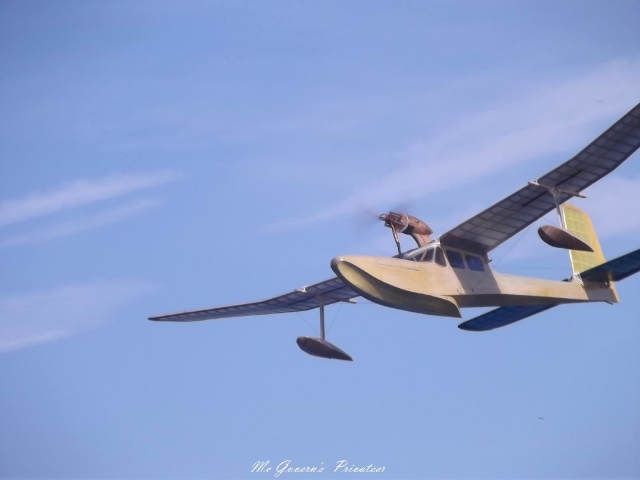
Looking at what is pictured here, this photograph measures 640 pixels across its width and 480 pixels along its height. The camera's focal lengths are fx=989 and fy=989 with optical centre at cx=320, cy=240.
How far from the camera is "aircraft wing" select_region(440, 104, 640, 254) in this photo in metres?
27.5

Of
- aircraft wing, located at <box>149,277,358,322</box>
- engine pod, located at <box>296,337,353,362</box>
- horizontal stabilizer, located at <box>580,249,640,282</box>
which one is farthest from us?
aircraft wing, located at <box>149,277,358,322</box>

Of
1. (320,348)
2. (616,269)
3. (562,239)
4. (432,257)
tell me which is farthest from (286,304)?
(562,239)

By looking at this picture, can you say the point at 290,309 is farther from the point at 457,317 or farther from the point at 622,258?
the point at 622,258

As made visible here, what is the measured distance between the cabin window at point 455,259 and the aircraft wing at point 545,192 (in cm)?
26

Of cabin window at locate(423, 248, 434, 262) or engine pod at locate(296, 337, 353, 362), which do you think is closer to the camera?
cabin window at locate(423, 248, 434, 262)

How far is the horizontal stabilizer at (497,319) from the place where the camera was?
33469 mm

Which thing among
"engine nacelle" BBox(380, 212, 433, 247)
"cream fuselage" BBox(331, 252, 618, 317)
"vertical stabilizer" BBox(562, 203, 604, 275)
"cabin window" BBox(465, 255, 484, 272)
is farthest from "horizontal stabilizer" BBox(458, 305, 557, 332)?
"engine nacelle" BBox(380, 212, 433, 247)

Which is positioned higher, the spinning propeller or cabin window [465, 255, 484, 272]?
the spinning propeller

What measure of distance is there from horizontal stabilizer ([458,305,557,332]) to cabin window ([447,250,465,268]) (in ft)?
13.6

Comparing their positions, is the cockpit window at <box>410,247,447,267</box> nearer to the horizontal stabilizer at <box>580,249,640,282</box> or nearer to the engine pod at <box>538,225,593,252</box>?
the engine pod at <box>538,225,593,252</box>

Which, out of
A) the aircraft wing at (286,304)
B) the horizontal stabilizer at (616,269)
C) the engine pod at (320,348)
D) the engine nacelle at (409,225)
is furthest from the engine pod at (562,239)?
the engine pod at (320,348)

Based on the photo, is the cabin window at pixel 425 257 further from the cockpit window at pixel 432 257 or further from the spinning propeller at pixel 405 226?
the spinning propeller at pixel 405 226

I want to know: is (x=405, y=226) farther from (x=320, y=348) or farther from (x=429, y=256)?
(x=320, y=348)

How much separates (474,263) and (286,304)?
8148mm
